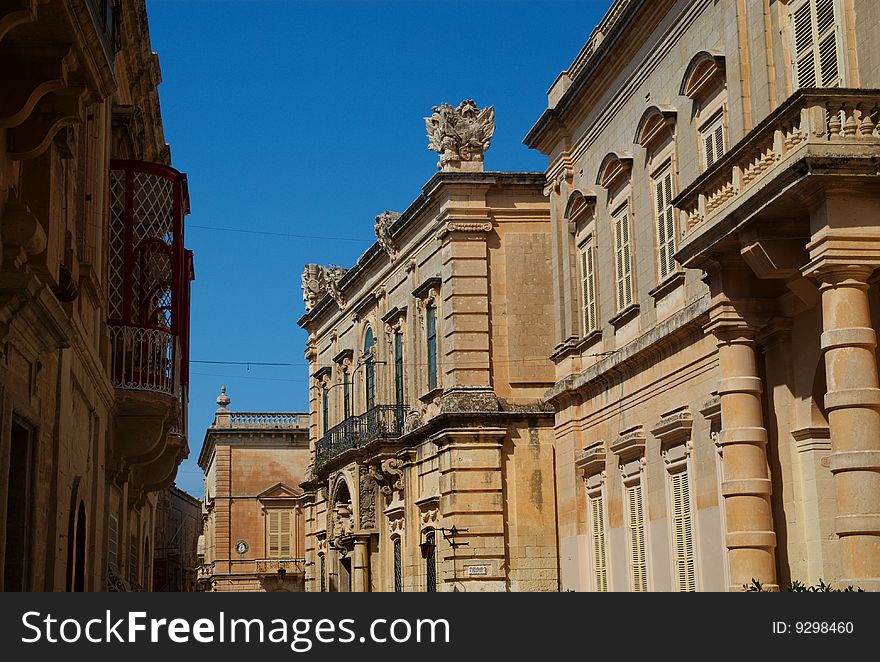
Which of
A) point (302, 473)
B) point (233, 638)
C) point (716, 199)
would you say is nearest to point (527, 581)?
point (716, 199)

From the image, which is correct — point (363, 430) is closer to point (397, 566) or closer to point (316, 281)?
point (397, 566)

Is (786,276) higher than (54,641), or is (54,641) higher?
(786,276)

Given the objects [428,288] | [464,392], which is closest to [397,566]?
[464,392]

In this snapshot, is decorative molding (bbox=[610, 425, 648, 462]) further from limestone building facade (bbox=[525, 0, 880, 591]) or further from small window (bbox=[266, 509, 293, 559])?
small window (bbox=[266, 509, 293, 559])

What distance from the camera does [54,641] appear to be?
6957mm

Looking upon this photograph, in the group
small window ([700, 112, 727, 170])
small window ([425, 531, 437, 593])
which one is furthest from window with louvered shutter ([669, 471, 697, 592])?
small window ([425, 531, 437, 593])

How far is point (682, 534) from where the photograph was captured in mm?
18016

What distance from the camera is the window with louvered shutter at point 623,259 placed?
66.1 feet

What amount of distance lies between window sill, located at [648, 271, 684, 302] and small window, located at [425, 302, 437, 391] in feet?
40.1

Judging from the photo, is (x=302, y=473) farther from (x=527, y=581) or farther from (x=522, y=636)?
(x=522, y=636)

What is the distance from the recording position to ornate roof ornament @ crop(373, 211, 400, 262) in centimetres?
3447

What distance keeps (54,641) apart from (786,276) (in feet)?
29.4

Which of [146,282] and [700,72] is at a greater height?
[700,72]

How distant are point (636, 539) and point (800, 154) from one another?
905 centimetres
